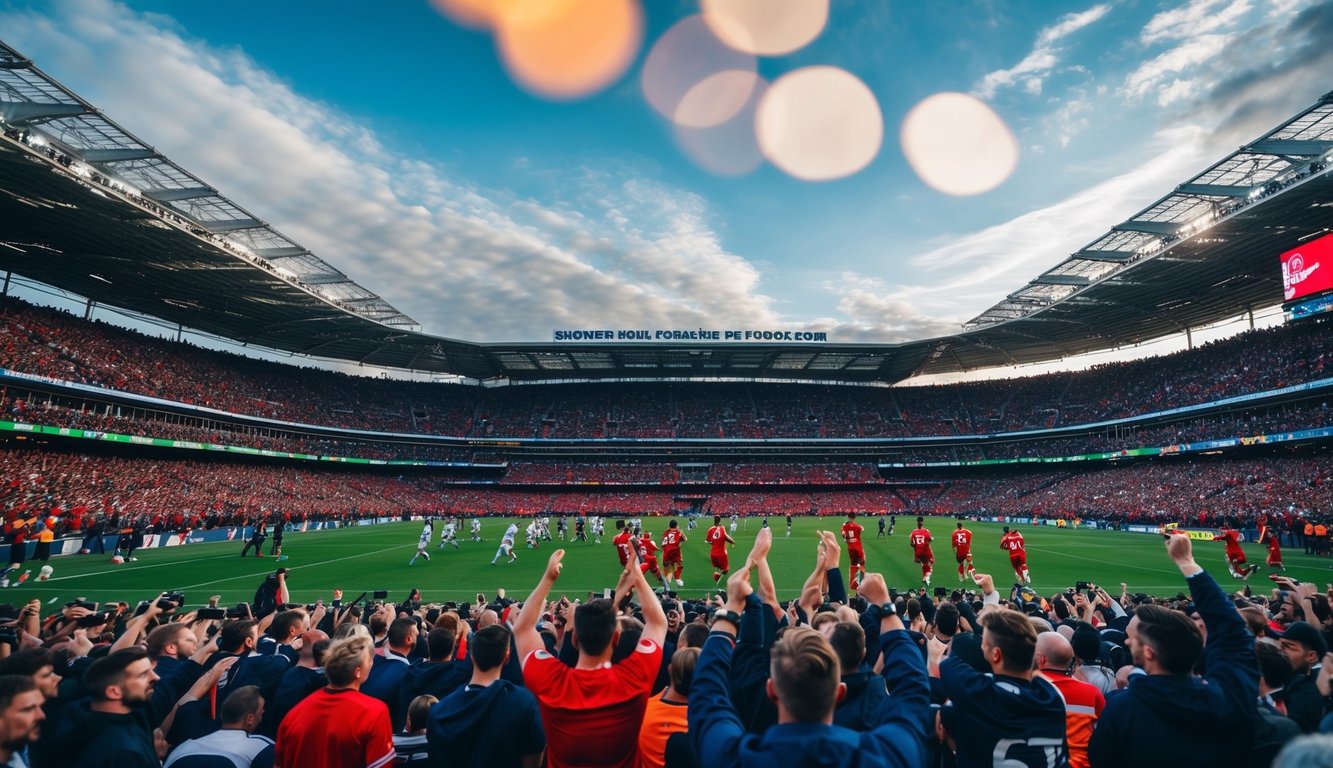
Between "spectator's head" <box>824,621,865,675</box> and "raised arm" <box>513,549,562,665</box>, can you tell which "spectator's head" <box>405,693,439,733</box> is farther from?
"spectator's head" <box>824,621,865,675</box>

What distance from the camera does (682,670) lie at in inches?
144

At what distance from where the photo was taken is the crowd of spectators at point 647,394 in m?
42.1

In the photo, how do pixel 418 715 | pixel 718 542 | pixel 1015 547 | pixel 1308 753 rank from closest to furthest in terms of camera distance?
pixel 1308 753
pixel 418 715
pixel 718 542
pixel 1015 547

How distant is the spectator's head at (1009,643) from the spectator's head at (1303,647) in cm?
378

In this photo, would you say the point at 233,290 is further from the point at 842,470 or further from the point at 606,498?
the point at 842,470

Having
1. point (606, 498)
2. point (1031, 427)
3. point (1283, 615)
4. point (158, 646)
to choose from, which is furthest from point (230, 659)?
point (1031, 427)

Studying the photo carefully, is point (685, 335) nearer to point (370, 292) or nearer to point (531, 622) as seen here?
point (370, 292)

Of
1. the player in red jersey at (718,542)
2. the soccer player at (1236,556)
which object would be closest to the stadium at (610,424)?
the soccer player at (1236,556)

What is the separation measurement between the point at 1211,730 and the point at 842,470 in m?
68.4

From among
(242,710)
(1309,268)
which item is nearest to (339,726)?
(242,710)

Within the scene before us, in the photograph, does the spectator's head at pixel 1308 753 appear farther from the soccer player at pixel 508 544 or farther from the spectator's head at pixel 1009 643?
the soccer player at pixel 508 544

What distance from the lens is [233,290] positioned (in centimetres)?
4412

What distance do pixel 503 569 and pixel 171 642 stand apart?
66.1 ft

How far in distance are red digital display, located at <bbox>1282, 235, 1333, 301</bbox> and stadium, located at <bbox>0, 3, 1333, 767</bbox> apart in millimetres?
185
